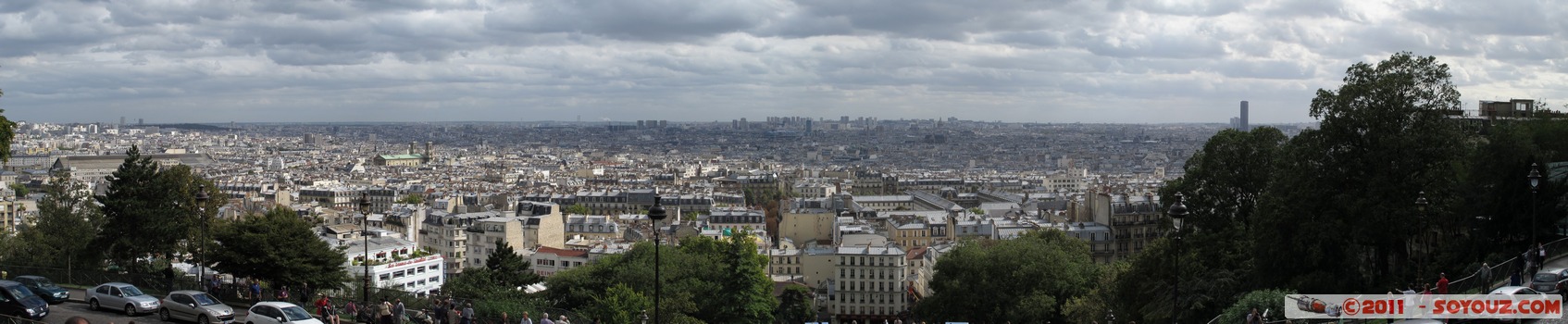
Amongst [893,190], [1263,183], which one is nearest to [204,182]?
[1263,183]

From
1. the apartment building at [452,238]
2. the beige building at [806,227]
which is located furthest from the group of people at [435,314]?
the beige building at [806,227]

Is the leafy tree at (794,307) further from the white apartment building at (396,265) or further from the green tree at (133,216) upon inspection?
the green tree at (133,216)

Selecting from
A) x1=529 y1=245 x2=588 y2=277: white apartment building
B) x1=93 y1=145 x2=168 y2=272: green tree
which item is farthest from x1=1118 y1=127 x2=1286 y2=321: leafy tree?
x1=529 y1=245 x2=588 y2=277: white apartment building

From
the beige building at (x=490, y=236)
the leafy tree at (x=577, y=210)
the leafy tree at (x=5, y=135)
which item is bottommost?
the leafy tree at (x=577, y=210)

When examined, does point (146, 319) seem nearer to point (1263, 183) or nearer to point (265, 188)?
point (1263, 183)

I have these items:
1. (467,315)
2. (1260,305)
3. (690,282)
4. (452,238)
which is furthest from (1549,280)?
(452,238)

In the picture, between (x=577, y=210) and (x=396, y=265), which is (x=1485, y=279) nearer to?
(x=396, y=265)

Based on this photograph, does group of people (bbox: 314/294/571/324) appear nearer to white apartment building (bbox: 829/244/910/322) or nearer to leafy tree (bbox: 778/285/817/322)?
leafy tree (bbox: 778/285/817/322)
